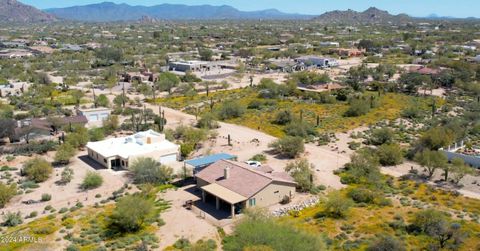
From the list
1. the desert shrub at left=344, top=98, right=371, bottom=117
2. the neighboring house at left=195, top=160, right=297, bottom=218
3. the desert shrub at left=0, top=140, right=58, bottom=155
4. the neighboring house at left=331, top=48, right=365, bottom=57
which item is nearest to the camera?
the neighboring house at left=195, top=160, right=297, bottom=218

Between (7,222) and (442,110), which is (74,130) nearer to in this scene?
(7,222)

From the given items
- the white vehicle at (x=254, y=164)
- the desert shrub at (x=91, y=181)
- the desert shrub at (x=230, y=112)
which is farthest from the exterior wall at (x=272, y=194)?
the desert shrub at (x=230, y=112)

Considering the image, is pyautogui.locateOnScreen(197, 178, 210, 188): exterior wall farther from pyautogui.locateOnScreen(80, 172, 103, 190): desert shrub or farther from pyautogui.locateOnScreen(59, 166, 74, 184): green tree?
pyautogui.locateOnScreen(59, 166, 74, 184): green tree

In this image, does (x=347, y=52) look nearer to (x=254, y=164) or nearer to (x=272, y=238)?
(x=254, y=164)

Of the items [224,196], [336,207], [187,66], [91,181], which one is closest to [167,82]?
[187,66]

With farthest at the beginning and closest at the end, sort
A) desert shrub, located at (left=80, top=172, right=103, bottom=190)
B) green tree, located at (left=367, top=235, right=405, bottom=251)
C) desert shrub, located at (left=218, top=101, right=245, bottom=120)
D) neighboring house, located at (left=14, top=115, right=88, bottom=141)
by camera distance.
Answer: desert shrub, located at (left=218, top=101, right=245, bottom=120)
neighboring house, located at (left=14, top=115, right=88, bottom=141)
desert shrub, located at (left=80, top=172, right=103, bottom=190)
green tree, located at (left=367, top=235, right=405, bottom=251)

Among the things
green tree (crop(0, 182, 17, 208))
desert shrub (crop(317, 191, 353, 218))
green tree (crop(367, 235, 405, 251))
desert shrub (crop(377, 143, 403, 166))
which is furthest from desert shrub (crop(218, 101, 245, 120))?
green tree (crop(367, 235, 405, 251))

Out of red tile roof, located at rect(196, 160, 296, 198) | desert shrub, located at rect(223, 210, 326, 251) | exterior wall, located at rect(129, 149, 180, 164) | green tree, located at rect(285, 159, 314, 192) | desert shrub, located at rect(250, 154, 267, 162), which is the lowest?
desert shrub, located at rect(250, 154, 267, 162)

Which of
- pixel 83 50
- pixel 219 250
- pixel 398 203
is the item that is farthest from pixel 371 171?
pixel 83 50
